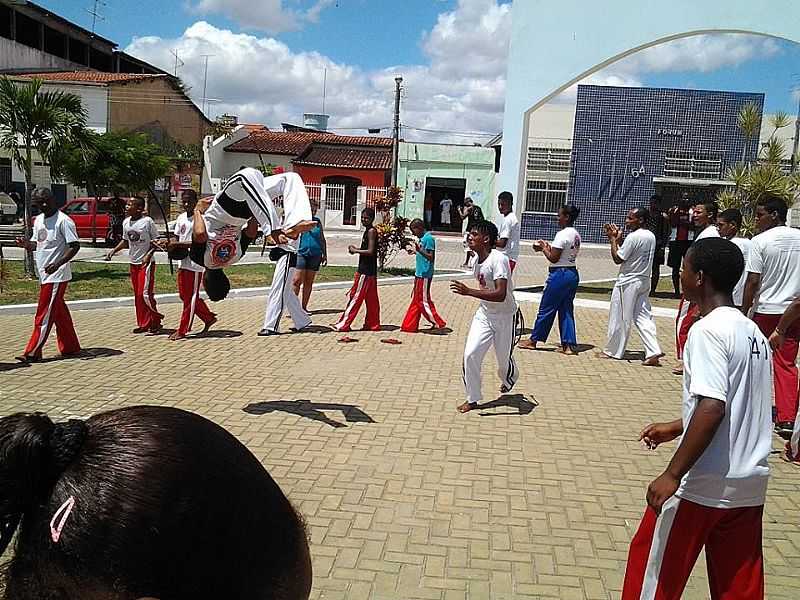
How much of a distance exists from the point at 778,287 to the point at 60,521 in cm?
596

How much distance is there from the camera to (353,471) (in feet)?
16.1

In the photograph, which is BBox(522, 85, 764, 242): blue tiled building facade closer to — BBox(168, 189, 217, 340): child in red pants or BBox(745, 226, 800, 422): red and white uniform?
BBox(168, 189, 217, 340): child in red pants

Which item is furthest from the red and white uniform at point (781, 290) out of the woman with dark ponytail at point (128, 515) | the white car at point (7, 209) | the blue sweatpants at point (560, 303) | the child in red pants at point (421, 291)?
the white car at point (7, 209)

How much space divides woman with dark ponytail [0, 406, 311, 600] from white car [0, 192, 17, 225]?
25.8m

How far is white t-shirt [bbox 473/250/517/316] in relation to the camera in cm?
617

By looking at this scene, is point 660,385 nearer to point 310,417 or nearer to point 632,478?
point 632,478

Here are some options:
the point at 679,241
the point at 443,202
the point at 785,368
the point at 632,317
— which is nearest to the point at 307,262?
the point at 632,317

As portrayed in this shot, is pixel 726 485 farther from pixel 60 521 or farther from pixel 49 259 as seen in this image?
pixel 49 259

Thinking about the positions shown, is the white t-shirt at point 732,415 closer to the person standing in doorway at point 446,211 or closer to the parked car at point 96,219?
the parked car at point 96,219

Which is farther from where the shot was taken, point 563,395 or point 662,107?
point 662,107

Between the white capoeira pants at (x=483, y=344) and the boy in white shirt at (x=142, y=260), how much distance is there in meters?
4.99

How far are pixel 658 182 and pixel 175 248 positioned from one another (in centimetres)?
2525

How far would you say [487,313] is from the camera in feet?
20.6

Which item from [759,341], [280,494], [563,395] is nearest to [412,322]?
[563,395]
